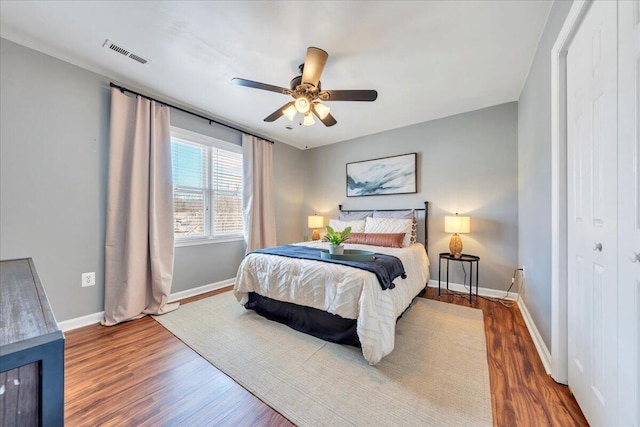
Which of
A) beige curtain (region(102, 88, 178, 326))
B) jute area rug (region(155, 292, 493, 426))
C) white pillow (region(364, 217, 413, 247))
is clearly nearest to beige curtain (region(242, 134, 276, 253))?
beige curtain (region(102, 88, 178, 326))

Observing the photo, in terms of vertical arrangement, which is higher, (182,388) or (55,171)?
(55,171)

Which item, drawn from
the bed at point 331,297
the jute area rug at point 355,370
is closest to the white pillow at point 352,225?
the bed at point 331,297

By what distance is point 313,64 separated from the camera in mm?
1918

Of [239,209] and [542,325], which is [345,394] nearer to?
[542,325]

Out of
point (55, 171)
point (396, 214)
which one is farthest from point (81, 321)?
point (396, 214)

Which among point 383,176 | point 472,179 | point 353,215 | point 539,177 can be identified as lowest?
point 353,215

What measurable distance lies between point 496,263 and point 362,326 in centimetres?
246

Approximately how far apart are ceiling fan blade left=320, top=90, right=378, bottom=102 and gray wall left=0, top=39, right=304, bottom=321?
235 cm

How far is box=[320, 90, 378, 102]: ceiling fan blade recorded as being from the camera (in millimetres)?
2072

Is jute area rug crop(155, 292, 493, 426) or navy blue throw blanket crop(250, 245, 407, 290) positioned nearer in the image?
jute area rug crop(155, 292, 493, 426)

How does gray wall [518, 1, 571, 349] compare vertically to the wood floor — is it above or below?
above

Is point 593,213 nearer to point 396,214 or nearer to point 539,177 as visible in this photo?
point 539,177

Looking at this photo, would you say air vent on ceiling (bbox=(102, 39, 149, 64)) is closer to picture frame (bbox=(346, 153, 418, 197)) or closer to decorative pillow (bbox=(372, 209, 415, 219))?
picture frame (bbox=(346, 153, 418, 197))

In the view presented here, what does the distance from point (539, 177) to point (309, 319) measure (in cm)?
234
